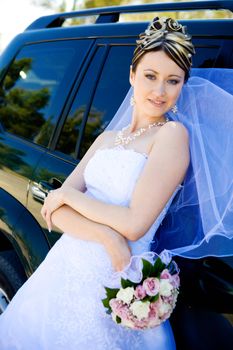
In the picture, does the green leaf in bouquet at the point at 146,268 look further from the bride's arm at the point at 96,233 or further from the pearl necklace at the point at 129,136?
the pearl necklace at the point at 129,136

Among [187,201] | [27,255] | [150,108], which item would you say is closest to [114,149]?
[150,108]

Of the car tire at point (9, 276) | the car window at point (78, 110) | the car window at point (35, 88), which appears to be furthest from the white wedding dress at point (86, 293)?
the car window at point (35, 88)

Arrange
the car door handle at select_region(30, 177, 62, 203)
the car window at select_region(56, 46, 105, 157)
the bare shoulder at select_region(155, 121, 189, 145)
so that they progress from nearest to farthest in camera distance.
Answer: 1. the bare shoulder at select_region(155, 121, 189, 145)
2. the car door handle at select_region(30, 177, 62, 203)
3. the car window at select_region(56, 46, 105, 157)

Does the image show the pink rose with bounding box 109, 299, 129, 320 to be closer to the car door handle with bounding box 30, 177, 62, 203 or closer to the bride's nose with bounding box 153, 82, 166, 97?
the bride's nose with bounding box 153, 82, 166, 97

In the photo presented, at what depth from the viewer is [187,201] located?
6.44ft

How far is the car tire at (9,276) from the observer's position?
2943mm

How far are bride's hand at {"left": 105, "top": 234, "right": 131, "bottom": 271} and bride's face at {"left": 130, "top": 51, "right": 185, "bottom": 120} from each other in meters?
0.48

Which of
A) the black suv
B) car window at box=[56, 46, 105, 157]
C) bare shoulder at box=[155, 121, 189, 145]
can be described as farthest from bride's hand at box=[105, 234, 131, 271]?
car window at box=[56, 46, 105, 157]

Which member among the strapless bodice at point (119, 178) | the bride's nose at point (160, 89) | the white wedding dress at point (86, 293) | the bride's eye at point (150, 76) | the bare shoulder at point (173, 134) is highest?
the bride's eye at point (150, 76)

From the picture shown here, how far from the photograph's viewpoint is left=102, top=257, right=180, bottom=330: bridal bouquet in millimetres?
1769

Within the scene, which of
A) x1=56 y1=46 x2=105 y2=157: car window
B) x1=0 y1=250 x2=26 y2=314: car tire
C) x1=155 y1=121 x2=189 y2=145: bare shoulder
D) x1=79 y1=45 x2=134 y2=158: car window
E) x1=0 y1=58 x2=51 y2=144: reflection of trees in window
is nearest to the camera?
x1=155 y1=121 x2=189 y2=145: bare shoulder

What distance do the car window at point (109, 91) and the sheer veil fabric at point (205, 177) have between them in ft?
1.57

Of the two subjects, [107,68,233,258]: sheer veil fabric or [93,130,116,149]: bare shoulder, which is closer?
[107,68,233,258]: sheer veil fabric

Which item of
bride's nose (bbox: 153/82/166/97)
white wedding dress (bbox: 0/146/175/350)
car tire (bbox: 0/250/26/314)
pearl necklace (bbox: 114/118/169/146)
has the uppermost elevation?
bride's nose (bbox: 153/82/166/97)
